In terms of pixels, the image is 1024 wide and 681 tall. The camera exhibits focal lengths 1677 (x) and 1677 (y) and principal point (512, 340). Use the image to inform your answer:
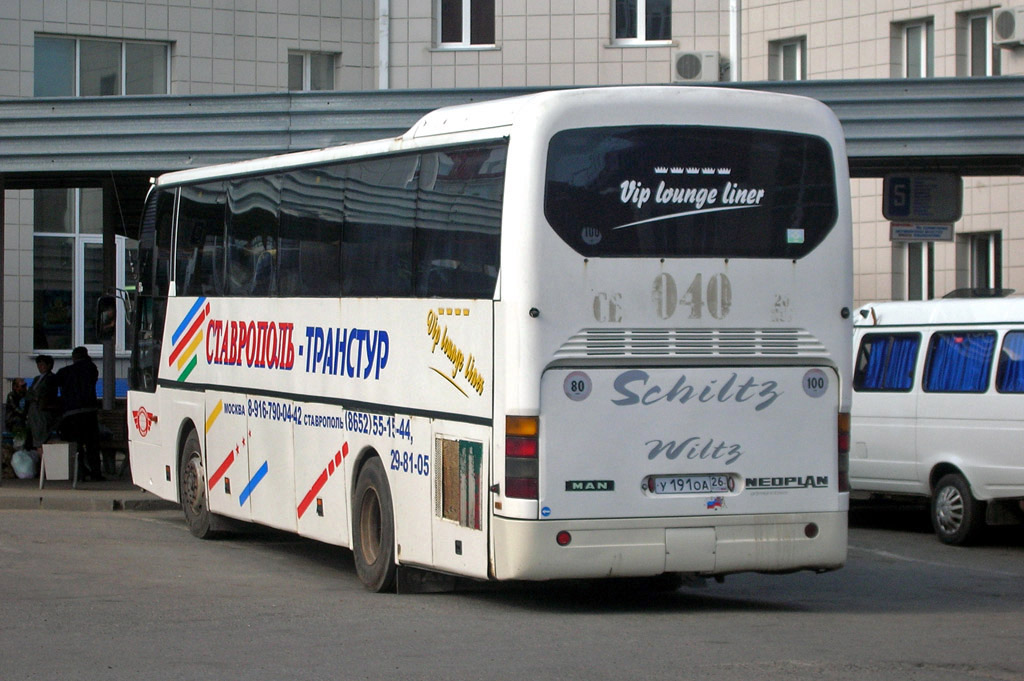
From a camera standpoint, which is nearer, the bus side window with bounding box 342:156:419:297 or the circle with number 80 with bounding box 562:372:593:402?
the circle with number 80 with bounding box 562:372:593:402

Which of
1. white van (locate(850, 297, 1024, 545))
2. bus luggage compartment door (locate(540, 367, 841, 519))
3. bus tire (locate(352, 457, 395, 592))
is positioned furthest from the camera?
white van (locate(850, 297, 1024, 545))

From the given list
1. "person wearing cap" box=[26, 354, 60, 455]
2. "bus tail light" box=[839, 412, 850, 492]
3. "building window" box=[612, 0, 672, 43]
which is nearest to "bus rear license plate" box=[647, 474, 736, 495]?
"bus tail light" box=[839, 412, 850, 492]

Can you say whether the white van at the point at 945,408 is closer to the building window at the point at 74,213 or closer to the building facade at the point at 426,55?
the building facade at the point at 426,55

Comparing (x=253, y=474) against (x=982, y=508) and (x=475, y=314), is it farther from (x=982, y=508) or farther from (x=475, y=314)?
(x=982, y=508)

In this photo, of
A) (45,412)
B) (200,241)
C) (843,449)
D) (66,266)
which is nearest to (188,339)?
(200,241)

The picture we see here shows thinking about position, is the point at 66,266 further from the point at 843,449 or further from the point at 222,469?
the point at 843,449

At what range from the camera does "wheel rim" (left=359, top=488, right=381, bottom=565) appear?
1227 centimetres

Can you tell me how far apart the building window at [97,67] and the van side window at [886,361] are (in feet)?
62.8

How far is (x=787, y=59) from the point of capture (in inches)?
1227

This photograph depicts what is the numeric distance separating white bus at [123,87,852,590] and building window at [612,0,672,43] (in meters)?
20.7

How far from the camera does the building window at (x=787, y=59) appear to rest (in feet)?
101

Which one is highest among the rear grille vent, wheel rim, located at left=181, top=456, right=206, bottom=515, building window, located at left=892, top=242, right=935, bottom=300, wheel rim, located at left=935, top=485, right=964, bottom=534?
building window, located at left=892, top=242, right=935, bottom=300

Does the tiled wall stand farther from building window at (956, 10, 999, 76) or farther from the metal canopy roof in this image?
the metal canopy roof

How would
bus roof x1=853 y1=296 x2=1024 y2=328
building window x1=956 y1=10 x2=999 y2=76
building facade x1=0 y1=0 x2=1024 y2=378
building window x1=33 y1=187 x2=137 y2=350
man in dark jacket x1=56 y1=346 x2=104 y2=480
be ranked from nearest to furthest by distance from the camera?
bus roof x1=853 y1=296 x2=1024 y2=328, man in dark jacket x1=56 y1=346 x2=104 y2=480, building window x1=956 y1=10 x2=999 y2=76, building facade x1=0 y1=0 x2=1024 y2=378, building window x1=33 y1=187 x2=137 y2=350
